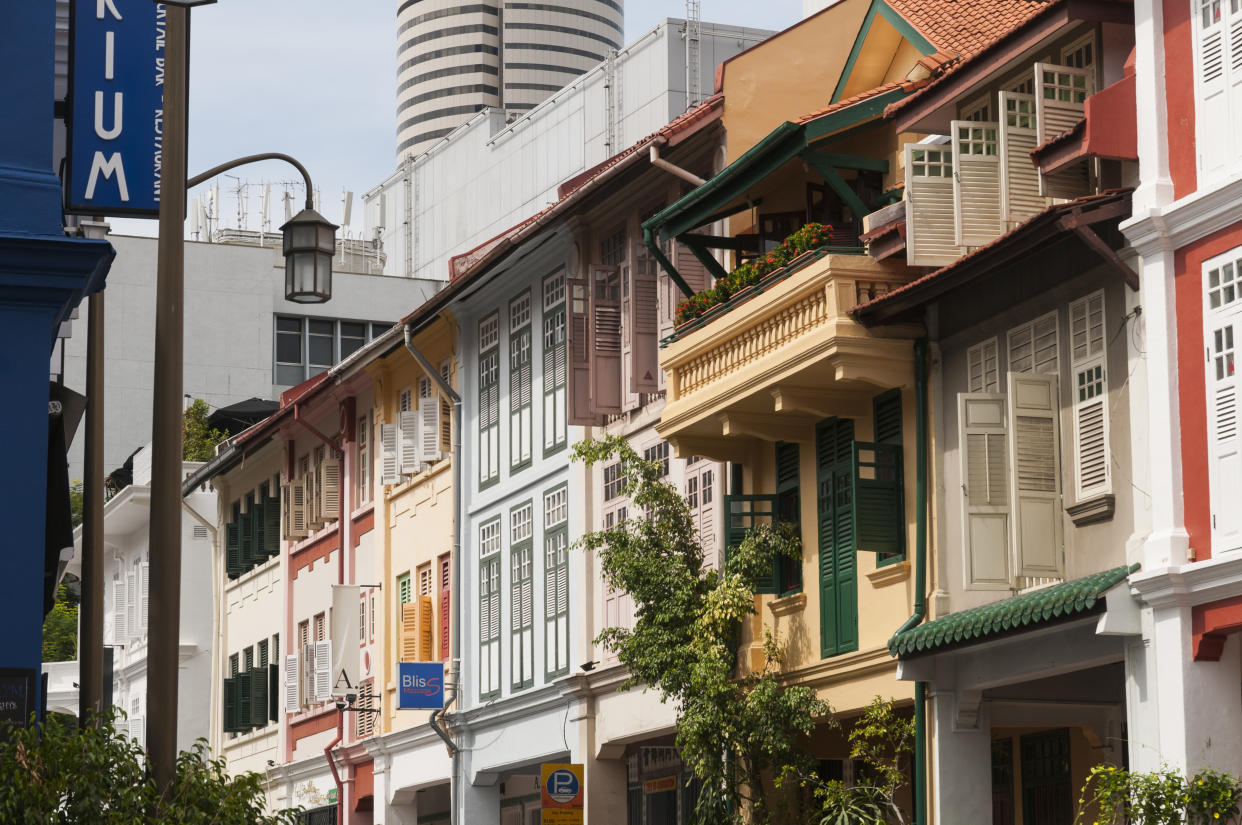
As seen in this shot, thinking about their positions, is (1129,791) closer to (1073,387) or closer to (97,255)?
(1073,387)

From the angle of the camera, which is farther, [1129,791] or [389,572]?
[389,572]

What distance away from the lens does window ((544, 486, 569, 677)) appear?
98.6 ft

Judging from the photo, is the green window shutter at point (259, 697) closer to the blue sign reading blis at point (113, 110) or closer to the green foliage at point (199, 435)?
the green foliage at point (199, 435)

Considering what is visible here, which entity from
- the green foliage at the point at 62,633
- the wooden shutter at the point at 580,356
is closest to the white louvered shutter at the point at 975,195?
the wooden shutter at the point at 580,356

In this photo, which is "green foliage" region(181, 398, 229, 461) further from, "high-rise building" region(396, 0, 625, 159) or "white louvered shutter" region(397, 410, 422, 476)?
"high-rise building" region(396, 0, 625, 159)

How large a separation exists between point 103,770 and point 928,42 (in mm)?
12849

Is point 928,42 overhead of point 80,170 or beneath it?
overhead

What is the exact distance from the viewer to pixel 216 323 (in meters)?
72.4

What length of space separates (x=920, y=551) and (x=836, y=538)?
5.97 feet

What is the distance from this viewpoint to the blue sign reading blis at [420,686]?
1278 inches

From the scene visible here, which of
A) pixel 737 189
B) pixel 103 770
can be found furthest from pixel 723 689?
pixel 103 770

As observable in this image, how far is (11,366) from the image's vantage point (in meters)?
14.2

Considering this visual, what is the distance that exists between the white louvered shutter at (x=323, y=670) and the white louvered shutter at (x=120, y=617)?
17038mm

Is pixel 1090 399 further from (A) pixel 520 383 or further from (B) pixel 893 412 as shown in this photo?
(A) pixel 520 383
